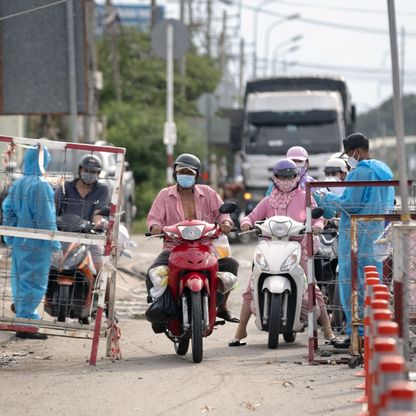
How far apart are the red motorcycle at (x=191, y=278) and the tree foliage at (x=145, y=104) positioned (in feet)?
75.4

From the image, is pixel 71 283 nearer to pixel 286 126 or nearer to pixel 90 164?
pixel 90 164

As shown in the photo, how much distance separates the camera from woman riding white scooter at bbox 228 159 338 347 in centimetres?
1112

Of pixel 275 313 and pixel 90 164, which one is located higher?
pixel 90 164

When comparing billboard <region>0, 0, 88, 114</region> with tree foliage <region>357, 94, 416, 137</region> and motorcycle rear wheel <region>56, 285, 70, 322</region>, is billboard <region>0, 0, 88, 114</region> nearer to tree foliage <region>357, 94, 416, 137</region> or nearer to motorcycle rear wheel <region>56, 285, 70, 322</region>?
motorcycle rear wheel <region>56, 285, 70, 322</region>

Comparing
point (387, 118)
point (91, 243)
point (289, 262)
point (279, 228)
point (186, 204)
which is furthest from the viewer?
point (387, 118)

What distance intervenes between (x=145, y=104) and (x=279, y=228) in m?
37.9

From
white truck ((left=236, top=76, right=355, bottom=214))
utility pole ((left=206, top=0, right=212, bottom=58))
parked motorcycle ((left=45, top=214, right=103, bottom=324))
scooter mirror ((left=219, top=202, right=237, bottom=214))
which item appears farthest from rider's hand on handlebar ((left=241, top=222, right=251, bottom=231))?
utility pole ((left=206, top=0, right=212, bottom=58))

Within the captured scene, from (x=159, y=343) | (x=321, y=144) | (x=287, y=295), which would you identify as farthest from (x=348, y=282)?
(x=321, y=144)

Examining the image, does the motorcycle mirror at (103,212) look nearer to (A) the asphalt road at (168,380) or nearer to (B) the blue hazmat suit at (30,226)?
(B) the blue hazmat suit at (30,226)

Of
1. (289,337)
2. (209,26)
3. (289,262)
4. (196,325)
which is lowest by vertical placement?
(289,337)

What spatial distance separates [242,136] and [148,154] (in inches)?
311

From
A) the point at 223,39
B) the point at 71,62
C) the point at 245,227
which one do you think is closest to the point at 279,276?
the point at 245,227

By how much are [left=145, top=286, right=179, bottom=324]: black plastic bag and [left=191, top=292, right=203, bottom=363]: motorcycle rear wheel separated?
1.25 feet

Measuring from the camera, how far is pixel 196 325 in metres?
9.69
